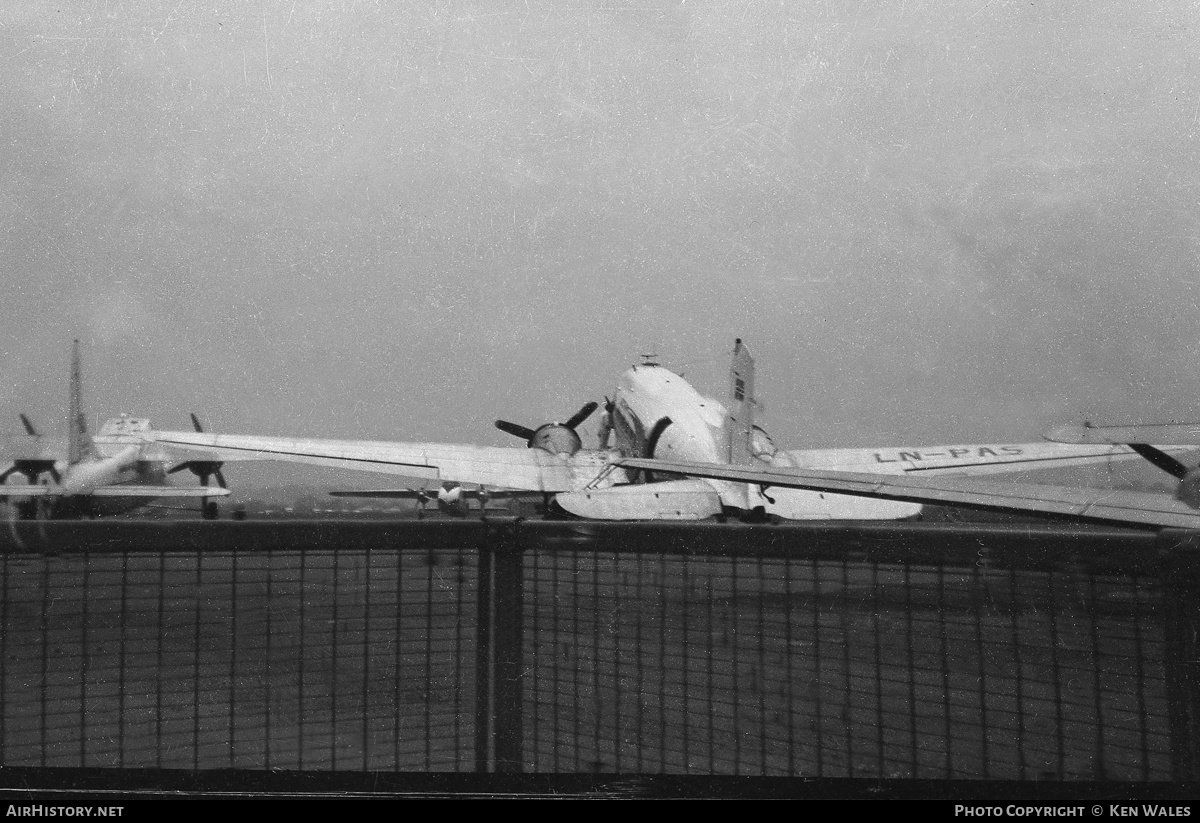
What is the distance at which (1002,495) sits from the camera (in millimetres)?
2412

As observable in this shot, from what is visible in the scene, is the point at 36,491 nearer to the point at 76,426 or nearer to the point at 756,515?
the point at 76,426

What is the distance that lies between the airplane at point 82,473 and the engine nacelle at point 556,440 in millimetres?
8417

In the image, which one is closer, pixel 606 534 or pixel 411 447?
pixel 606 534

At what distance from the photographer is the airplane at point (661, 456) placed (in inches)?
635

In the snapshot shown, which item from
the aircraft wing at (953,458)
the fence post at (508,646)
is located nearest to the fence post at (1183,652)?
the fence post at (508,646)

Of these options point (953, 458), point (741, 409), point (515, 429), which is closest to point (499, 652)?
point (741, 409)

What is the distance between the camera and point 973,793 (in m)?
2.97

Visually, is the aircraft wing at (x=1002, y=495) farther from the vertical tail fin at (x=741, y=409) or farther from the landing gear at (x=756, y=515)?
the vertical tail fin at (x=741, y=409)

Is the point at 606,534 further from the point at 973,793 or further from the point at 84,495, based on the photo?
the point at 84,495

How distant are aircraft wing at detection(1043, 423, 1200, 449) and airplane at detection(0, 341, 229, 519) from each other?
68.3ft

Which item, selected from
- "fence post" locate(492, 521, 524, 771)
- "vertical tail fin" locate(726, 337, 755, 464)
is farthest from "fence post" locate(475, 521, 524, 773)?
"vertical tail fin" locate(726, 337, 755, 464)
